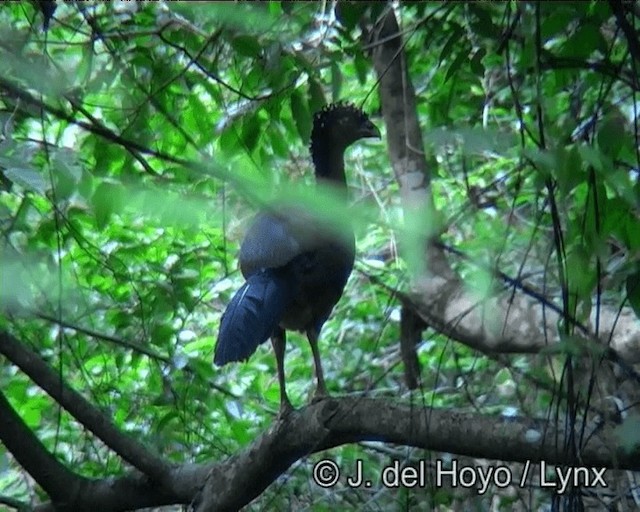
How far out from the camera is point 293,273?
11.5ft

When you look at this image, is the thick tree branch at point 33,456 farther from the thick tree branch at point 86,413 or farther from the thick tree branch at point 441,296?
the thick tree branch at point 441,296

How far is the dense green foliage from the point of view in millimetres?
1875

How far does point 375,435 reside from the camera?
2.65 meters

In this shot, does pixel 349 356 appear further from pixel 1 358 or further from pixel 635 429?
pixel 635 429

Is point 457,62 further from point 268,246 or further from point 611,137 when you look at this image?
point 268,246

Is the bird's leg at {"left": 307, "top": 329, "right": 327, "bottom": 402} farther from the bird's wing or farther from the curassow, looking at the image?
the bird's wing

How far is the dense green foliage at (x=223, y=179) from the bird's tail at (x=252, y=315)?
242 millimetres

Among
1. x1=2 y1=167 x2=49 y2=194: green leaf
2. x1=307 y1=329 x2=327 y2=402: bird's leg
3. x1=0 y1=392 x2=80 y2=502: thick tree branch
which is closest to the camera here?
x1=2 y1=167 x2=49 y2=194: green leaf

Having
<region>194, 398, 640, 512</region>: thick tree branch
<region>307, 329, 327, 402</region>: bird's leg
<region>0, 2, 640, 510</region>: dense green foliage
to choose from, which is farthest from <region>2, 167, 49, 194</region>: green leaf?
<region>307, 329, 327, 402</region>: bird's leg

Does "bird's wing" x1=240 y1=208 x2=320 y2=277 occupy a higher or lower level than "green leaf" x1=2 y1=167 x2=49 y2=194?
higher

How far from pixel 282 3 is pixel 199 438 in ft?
4.87

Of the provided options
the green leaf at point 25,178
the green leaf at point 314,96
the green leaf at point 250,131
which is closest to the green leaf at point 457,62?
the green leaf at point 314,96

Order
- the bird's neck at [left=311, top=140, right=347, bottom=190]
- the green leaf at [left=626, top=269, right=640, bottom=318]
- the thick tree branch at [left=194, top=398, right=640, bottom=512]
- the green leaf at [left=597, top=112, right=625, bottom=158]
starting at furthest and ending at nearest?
the bird's neck at [left=311, top=140, right=347, bottom=190] < the thick tree branch at [left=194, top=398, right=640, bottom=512] < the green leaf at [left=626, top=269, right=640, bottom=318] < the green leaf at [left=597, top=112, right=625, bottom=158]

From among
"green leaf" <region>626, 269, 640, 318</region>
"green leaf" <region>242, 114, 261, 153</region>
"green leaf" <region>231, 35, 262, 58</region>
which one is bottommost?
"green leaf" <region>626, 269, 640, 318</region>
